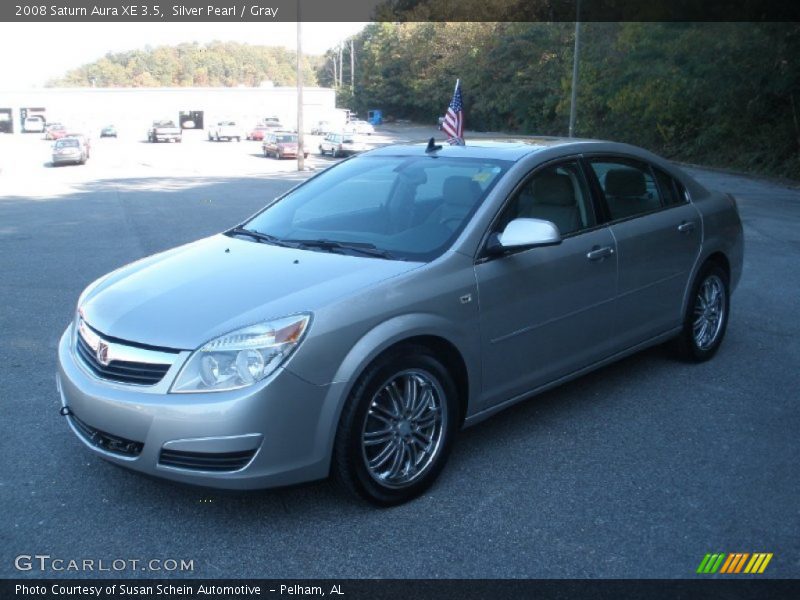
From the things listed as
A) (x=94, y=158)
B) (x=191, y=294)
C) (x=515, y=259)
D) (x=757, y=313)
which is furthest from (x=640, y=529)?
(x=94, y=158)

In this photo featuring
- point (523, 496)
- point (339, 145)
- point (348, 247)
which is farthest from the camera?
point (339, 145)

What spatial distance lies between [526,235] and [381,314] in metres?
0.93

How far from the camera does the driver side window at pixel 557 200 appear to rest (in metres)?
4.71

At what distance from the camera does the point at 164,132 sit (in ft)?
214

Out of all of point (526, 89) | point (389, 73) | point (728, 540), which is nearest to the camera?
point (728, 540)

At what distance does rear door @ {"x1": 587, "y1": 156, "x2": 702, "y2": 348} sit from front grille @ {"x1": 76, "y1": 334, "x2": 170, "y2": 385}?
287 cm

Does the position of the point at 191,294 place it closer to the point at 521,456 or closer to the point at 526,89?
the point at 521,456

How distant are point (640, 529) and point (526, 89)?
54.6 metres

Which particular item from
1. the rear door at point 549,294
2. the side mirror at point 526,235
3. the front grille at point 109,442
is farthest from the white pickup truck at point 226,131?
the front grille at point 109,442

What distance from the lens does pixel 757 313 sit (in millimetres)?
7930

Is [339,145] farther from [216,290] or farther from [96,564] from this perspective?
[96,564]

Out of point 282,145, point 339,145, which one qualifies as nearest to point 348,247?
point 339,145

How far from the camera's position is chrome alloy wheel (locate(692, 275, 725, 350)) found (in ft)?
20.0
